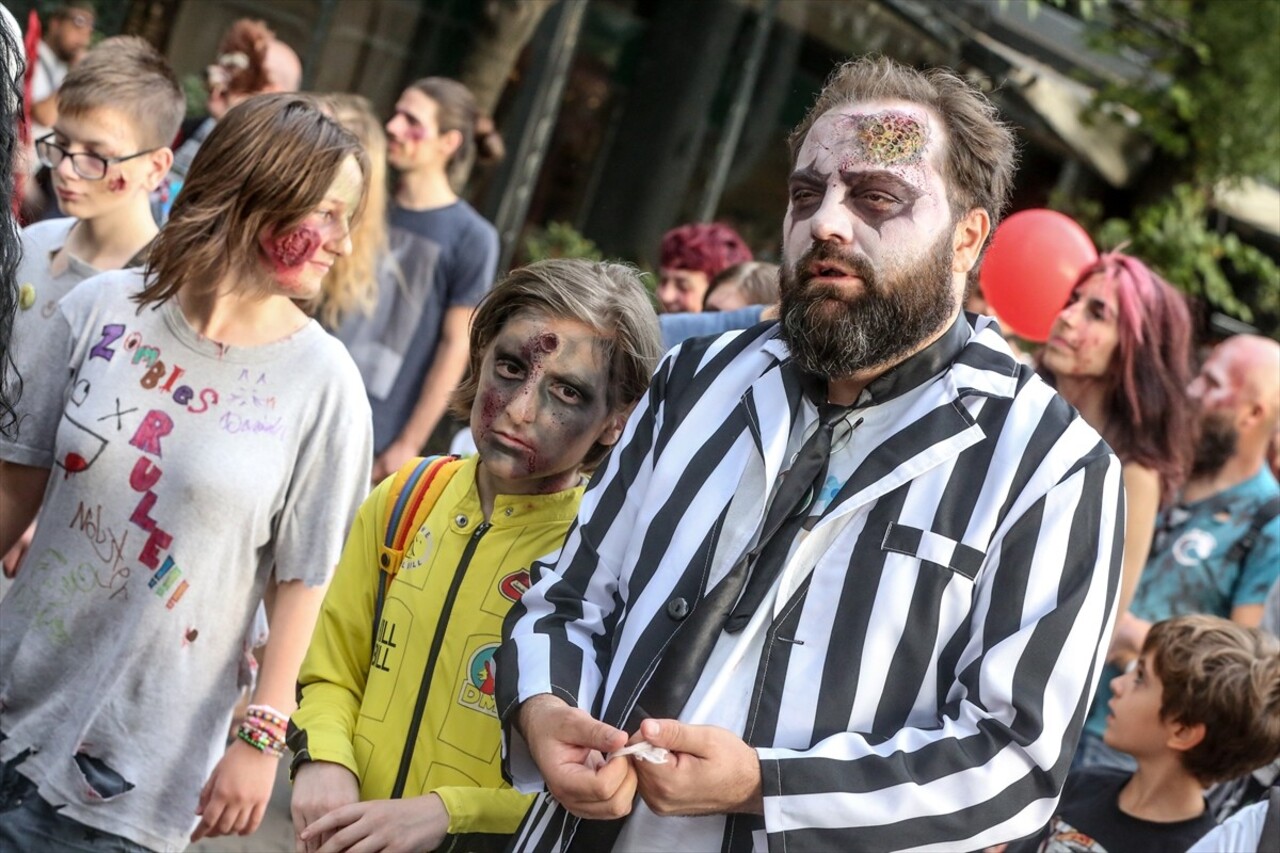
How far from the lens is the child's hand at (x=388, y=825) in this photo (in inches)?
→ 101

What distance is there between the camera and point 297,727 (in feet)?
9.29

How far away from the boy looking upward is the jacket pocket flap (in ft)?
6.65

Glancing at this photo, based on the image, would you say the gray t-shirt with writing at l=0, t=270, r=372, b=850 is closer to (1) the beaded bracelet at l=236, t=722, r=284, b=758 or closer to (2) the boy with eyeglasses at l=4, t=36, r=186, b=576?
(1) the beaded bracelet at l=236, t=722, r=284, b=758

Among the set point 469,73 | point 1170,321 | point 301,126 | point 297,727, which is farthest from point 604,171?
point 297,727

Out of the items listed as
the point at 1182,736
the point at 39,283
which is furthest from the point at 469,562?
the point at 1182,736

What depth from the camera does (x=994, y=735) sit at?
7.41ft

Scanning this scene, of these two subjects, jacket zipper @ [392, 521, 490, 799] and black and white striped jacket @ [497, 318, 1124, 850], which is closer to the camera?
black and white striped jacket @ [497, 318, 1124, 850]

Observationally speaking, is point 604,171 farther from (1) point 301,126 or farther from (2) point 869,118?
(2) point 869,118

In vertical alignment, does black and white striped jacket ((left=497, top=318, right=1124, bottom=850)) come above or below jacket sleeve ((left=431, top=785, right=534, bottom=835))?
above

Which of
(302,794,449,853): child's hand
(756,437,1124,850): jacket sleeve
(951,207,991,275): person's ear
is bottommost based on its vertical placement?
(302,794,449,853): child's hand

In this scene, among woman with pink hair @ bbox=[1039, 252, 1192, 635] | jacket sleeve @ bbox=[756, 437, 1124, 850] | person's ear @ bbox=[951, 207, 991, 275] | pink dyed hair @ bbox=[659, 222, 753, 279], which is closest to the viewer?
jacket sleeve @ bbox=[756, 437, 1124, 850]

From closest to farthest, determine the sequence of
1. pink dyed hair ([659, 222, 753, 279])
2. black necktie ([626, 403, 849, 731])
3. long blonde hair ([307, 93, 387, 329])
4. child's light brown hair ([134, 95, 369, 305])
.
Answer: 1. black necktie ([626, 403, 849, 731])
2. child's light brown hair ([134, 95, 369, 305])
3. long blonde hair ([307, 93, 387, 329])
4. pink dyed hair ([659, 222, 753, 279])

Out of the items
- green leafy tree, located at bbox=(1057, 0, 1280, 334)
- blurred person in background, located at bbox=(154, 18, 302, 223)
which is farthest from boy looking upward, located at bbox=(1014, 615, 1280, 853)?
green leafy tree, located at bbox=(1057, 0, 1280, 334)

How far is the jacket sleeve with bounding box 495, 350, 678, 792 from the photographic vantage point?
2.44m
